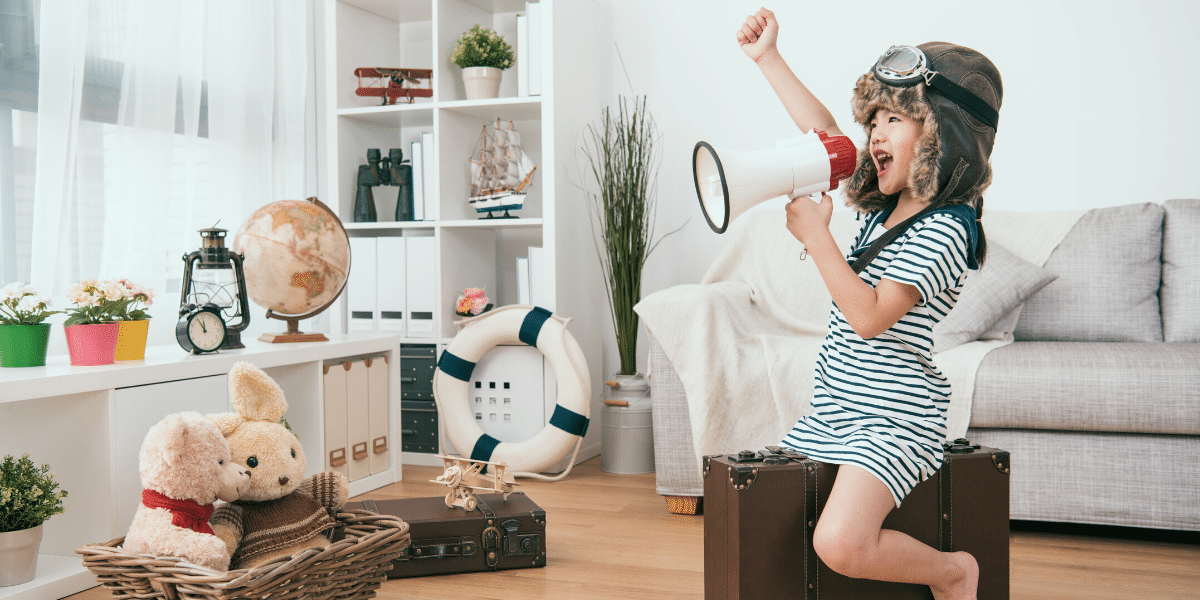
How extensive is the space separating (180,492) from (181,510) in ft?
0.10

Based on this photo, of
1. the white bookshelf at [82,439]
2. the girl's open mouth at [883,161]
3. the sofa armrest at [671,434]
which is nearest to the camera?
the girl's open mouth at [883,161]

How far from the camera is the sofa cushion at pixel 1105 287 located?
2402 mm

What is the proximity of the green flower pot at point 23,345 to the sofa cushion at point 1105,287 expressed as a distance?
2.37 m

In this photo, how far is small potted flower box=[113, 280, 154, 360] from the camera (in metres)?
1.82

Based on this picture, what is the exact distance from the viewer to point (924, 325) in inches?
52.1

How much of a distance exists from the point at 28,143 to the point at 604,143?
1604 mm

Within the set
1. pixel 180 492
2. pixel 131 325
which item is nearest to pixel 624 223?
pixel 131 325

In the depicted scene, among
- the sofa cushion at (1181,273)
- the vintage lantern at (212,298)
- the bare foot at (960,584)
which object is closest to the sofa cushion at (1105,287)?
the sofa cushion at (1181,273)

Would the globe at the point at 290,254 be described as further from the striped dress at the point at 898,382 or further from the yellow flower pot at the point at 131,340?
the striped dress at the point at 898,382

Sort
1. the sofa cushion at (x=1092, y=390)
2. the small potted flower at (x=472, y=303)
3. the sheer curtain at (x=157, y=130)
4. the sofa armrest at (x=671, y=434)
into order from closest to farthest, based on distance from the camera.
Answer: the sofa cushion at (x=1092, y=390), the sheer curtain at (x=157, y=130), the sofa armrest at (x=671, y=434), the small potted flower at (x=472, y=303)

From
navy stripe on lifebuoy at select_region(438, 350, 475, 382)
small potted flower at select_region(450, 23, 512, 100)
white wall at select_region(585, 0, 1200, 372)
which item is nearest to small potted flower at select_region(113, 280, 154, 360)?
navy stripe on lifebuoy at select_region(438, 350, 475, 382)

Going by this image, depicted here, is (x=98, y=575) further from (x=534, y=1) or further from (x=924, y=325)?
(x=534, y=1)

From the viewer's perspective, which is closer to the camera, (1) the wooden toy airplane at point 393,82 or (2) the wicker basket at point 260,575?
(2) the wicker basket at point 260,575

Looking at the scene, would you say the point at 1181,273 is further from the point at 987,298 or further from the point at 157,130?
the point at 157,130
